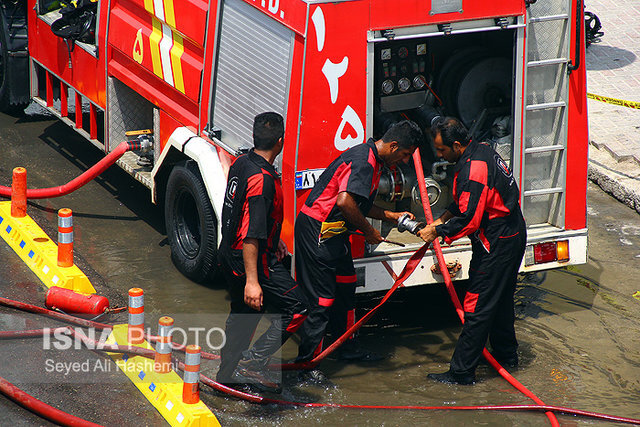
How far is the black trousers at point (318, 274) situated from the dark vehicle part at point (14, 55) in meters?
5.78

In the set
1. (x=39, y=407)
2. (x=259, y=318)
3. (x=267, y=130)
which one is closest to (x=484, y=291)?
(x=259, y=318)

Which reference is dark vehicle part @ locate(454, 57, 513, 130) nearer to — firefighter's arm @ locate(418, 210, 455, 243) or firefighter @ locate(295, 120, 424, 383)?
firefighter @ locate(295, 120, 424, 383)

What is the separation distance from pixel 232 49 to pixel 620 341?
11.3ft

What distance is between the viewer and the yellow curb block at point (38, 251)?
22.2ft

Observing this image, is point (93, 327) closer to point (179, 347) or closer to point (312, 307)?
point (179, 347)

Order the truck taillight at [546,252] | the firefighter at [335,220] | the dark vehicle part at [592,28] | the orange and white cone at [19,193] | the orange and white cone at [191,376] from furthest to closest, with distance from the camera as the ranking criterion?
the dark vehicle part at [592,28]
the orange and white cone at [19,193]
the truck taillight at [546,252]
the firefighter at [335,220]
the orange and white cone at [191,376]

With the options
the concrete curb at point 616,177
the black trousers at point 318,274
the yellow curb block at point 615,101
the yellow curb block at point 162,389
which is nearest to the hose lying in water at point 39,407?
the yellow curb block at point 162,389

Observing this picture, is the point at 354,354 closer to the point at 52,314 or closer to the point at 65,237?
the point at 52,314

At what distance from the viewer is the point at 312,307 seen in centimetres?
578

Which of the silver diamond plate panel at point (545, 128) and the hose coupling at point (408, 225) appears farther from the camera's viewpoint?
the silver diamond plate panel at point (545, 128)

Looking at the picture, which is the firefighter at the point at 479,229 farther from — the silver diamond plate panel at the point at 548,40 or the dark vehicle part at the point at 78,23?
the dark vehicle part at the point at 78,23

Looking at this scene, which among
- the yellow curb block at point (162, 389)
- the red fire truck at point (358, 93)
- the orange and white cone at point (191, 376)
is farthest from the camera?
the red fire truck at point (358, 93)

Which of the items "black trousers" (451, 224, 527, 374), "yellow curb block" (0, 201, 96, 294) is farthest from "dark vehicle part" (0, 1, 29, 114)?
"black trousers" (451, 224, 527, 374)

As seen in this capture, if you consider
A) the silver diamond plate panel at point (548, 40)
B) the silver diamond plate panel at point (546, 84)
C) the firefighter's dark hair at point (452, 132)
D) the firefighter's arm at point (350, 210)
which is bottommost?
the firefighter's arm at point (350, 210)
